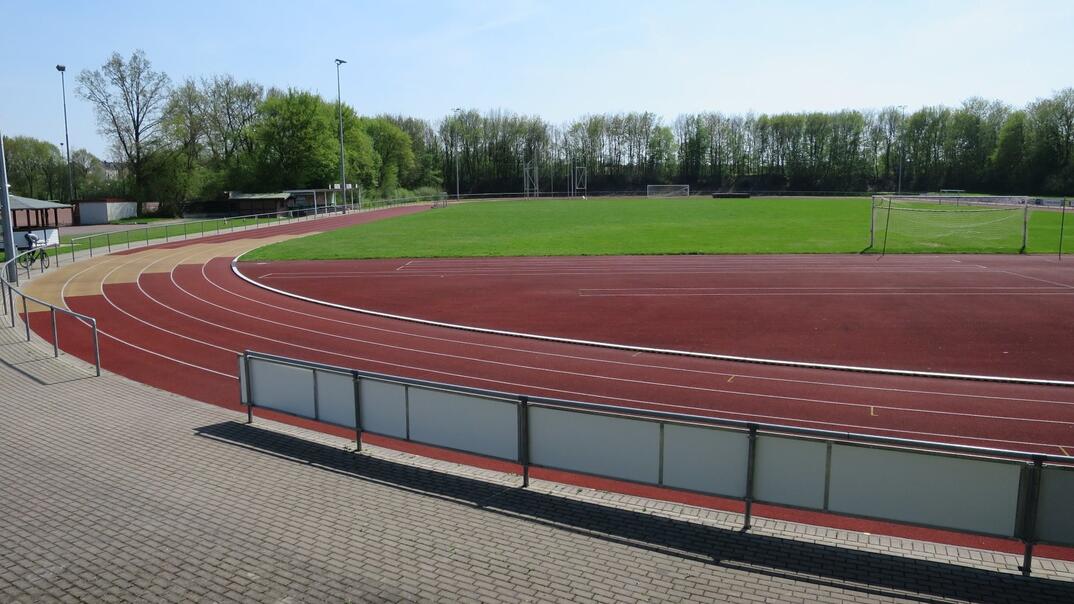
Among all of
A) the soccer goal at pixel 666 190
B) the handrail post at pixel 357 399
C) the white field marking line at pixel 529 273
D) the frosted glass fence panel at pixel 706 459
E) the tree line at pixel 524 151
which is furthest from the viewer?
the soccer goal at pixel 666 190

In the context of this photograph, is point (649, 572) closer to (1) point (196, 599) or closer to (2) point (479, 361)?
(1) point (196, 599)

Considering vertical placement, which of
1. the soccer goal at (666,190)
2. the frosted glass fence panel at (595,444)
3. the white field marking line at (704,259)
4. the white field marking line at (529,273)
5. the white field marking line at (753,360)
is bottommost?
the white field marking line at (753,360)

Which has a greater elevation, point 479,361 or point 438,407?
point 438,407

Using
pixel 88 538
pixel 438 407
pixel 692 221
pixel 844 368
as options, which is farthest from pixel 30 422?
pixel 692 221

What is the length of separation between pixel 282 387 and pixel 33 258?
2910 centimetres

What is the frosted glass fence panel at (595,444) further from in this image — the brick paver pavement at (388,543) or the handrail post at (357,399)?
the handrail post at (357,399)

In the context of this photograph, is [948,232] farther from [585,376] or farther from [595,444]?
[595,444]

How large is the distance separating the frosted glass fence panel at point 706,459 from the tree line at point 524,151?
72276 millimetres

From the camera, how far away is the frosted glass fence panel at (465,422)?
29.0 feet

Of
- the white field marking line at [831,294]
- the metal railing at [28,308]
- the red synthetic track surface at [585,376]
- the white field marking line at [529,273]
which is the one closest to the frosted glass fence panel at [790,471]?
the red synthetic track surface at [585,376]

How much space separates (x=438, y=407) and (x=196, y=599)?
3.73 metres

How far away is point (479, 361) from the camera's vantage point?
16.1 metres

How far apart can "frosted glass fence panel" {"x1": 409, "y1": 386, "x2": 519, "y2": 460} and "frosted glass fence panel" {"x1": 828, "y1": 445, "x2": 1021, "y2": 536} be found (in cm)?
374

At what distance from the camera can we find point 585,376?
14797mm
